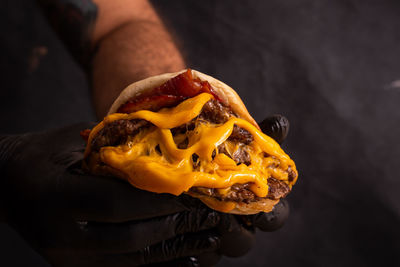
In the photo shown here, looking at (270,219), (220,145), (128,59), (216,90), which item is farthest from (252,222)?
(128,59)

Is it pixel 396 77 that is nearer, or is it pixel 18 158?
pixel 18 158

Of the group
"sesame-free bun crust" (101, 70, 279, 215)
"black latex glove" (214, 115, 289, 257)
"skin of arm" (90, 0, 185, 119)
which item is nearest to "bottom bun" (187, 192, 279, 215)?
"sesame-free bun crust" (101, 70, 279, 215)

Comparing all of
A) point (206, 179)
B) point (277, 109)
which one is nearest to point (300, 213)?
point (277, 109)

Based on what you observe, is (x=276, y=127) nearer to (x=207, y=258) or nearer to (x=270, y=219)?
(x=270, y=219)

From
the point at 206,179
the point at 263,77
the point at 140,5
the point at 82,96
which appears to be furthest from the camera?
the point at 82,96

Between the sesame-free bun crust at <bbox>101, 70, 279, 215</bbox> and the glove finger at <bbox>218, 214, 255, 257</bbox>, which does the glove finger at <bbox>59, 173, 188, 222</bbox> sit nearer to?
the sesame-free bun crust at <bbox>101, 70, 279, 215</bbox>

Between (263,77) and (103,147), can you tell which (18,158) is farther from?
(263,77)
